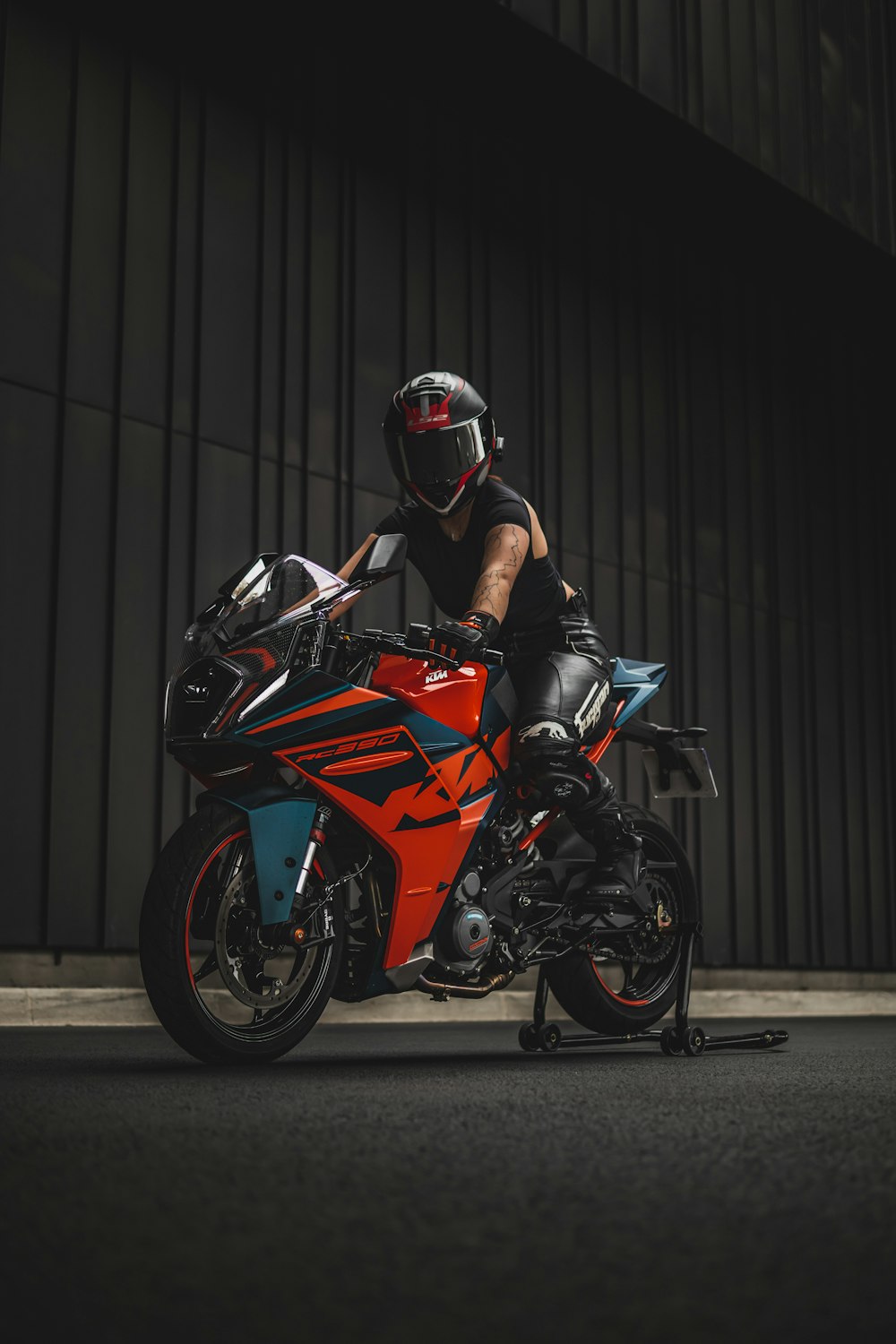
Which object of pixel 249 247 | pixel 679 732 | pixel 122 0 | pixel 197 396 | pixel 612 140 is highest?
pixel 612 140

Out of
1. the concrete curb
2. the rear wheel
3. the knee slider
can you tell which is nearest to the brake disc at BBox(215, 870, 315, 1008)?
the knee slider

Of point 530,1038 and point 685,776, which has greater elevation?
point 685,776

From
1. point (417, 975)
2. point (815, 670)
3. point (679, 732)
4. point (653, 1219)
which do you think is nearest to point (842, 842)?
point (815, 670)

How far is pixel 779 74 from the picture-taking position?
47.2ft

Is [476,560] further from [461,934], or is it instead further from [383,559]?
[461,934]

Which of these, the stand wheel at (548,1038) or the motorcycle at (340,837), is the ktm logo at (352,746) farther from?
the stand wheel at (548,1038)

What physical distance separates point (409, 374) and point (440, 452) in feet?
22.0

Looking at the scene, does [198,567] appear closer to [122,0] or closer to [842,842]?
[122,0]

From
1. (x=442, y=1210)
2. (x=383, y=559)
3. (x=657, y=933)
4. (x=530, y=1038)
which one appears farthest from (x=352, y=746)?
(x=442, y=1210)

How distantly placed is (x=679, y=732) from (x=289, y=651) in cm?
208

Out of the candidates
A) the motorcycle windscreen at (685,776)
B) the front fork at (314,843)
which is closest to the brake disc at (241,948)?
the front fork at (314,843)

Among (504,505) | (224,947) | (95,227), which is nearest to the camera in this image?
(224,947)

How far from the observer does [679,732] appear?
5.92 metres

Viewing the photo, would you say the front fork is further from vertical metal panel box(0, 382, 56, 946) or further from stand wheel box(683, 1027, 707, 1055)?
vertical metal panel box(0, 382, 56, 946)
